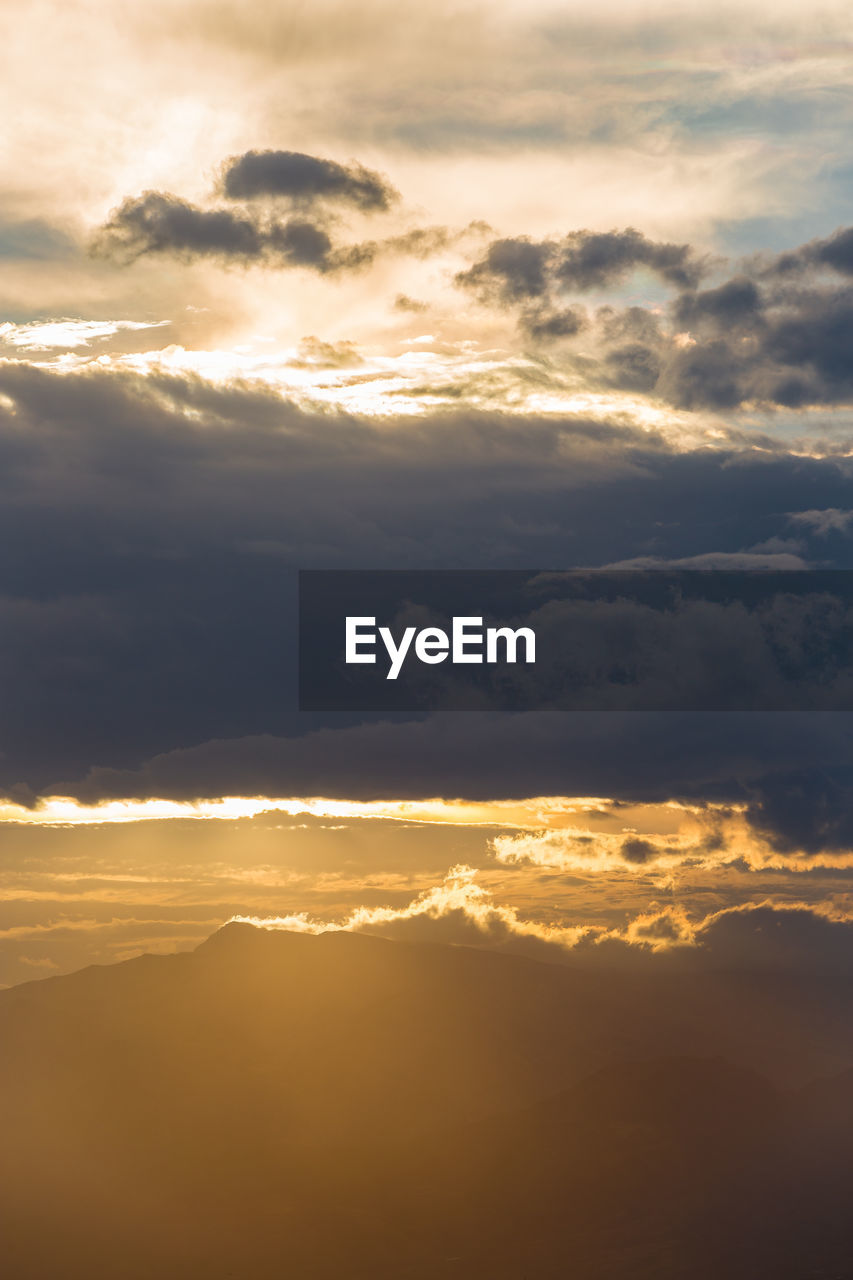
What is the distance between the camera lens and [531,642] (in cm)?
17900

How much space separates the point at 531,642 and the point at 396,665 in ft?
69.1

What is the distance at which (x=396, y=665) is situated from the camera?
555ft
